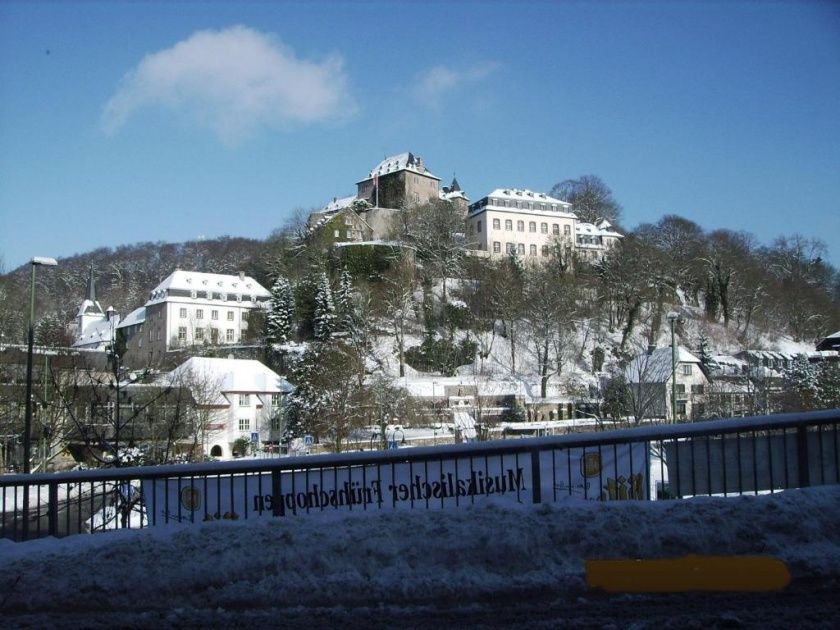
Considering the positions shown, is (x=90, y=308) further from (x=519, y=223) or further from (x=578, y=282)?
(x=578, y=282)

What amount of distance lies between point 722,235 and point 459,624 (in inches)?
4732

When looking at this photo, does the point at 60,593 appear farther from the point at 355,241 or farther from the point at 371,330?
the point at 355,241

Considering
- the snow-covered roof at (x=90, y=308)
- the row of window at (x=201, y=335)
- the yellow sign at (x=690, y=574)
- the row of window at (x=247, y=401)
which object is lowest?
the row of window at (x=247, y=401)

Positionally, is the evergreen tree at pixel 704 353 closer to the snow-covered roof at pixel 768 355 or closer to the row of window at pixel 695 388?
the snow-covered roof at pixel 768 355

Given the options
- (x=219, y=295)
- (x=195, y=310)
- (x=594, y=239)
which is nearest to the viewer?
(x=195, y=310)

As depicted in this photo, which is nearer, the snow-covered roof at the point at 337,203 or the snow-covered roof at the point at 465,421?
the snow-covered roof at the point at 465,421

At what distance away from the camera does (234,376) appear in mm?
66875

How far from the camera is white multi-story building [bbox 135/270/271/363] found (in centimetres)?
10044

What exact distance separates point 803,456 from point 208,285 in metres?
102

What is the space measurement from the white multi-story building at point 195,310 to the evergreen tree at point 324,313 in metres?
19.1

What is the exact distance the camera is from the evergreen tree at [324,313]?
77625mm

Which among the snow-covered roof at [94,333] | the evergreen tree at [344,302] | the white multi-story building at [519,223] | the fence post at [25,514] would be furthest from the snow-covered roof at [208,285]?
the fence post at [25,514]

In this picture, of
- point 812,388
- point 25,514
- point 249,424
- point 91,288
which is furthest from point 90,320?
point 25,514

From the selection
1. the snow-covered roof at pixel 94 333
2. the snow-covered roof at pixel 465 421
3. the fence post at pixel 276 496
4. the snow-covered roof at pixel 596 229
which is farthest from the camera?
the snow-covered roof at pixel 596 229
